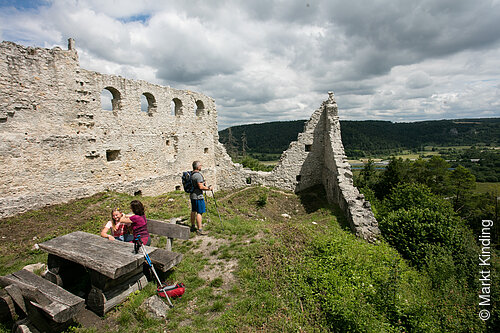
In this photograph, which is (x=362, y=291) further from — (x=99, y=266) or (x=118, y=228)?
(x=118, y=228)

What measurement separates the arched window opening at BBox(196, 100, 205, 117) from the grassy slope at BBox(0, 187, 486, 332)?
1087 cm

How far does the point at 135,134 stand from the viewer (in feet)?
45.9

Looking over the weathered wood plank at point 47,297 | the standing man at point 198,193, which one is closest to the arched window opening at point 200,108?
the standing man at point 198,193

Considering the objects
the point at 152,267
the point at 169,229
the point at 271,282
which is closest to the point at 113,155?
the point at 169,229

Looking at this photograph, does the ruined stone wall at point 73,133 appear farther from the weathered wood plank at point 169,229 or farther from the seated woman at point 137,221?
the seated woman at point 137,221

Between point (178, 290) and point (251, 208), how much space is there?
28.4 feet

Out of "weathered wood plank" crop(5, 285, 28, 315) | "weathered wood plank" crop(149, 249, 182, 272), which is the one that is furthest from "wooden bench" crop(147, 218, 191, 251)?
"weathered wood plank" crop(5, 285, 28, 315)

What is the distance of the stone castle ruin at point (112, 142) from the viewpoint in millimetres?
9773

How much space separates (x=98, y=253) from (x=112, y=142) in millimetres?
9569

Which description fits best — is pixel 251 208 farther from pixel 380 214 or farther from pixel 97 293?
pixel 97 293

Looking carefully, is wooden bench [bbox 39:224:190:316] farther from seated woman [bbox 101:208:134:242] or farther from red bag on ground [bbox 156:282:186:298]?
seated woman [bbox 101:208:134:242]

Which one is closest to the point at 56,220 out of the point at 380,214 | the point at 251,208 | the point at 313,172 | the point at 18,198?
the point at 18,198

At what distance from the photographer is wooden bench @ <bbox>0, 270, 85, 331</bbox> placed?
3965mm

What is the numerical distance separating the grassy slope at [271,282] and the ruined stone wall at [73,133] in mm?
2068
